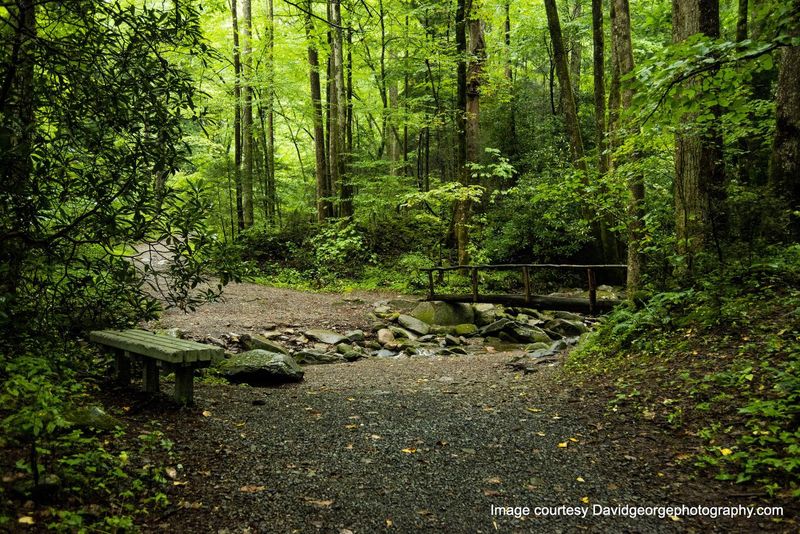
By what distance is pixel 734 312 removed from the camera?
16.8 ft

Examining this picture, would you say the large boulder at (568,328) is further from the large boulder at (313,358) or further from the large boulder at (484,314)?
the large boulder at (313,358)

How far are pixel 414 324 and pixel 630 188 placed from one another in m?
5.71

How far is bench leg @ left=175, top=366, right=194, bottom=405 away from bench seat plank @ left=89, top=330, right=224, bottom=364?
211 mm

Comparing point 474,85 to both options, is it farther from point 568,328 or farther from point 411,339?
point 411,339

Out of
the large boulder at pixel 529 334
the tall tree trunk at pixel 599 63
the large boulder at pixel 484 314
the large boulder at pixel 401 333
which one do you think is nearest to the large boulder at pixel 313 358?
the large boulder at pixel 401 333

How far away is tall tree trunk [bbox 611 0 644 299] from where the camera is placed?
7.20 m

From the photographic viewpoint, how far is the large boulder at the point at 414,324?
36.9 feet

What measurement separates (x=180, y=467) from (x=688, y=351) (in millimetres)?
5029

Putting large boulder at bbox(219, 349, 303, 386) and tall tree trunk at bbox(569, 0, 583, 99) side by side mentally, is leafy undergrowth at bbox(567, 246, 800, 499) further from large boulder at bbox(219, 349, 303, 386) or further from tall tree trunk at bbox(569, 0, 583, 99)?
tall tree trunk at bbox(569, 0, 583, 99)

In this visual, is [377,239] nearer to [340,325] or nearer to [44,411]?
[340,325]

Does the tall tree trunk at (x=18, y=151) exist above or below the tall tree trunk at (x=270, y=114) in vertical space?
A: below

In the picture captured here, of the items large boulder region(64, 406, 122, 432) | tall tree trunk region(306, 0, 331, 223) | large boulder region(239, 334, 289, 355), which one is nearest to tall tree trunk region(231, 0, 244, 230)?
tall tree trunk region(306, 0, 331, 223)

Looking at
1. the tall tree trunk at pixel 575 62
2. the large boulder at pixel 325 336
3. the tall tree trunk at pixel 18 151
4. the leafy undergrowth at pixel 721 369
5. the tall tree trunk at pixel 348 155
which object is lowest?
the large boulder at pixel 325 336

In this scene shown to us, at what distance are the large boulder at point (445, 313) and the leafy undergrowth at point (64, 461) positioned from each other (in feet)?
28.8
